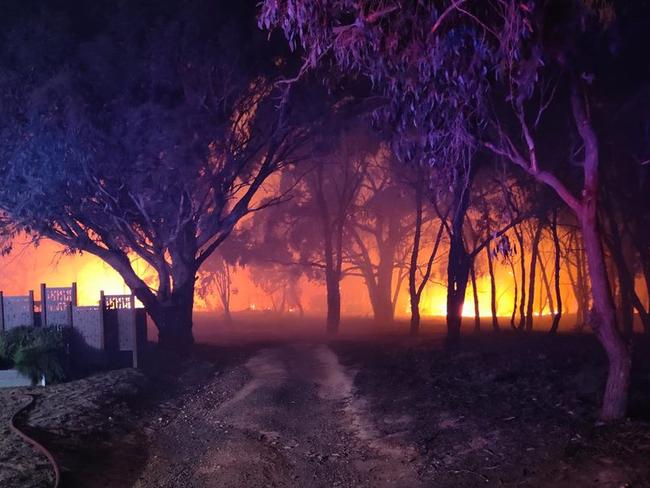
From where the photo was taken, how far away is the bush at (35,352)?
1401 centimetres

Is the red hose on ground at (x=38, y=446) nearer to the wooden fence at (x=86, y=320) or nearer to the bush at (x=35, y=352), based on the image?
the bush at (x=35, y=352)

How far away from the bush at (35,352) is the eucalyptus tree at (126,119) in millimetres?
3090

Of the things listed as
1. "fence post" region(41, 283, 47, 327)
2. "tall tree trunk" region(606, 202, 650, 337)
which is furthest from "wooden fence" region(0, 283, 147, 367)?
"tall tree trunk" region(606, 202, 650, 337)

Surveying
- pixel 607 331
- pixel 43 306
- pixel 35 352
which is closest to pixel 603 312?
pixel 607 331

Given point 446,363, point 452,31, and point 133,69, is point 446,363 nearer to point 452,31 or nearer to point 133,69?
point 452,31

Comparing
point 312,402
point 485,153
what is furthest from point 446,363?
point 485,153

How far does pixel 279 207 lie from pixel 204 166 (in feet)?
57.4

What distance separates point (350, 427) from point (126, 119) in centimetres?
985

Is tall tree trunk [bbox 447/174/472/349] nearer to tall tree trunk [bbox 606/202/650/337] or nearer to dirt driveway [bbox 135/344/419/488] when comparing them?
dirt driveway [bbox 135/344/419/488]

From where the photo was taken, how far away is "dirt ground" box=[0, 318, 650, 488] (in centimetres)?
788

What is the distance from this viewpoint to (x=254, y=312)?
52281 mm

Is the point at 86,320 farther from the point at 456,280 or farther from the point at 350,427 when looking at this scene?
the point at 456,280

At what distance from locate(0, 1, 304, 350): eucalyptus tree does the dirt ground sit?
4.85 m

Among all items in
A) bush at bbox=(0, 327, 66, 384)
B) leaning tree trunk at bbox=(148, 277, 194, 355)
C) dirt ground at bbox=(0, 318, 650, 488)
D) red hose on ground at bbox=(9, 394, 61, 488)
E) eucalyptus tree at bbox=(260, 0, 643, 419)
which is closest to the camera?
red hose on ground at bbox=(9, 394, 61, 488)
